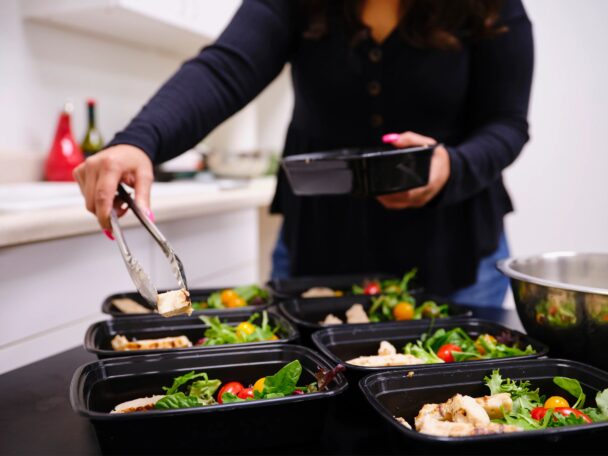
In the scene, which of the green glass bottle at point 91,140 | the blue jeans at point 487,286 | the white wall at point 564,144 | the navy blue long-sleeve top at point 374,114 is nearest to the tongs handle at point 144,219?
the navy blue long-sleeve top at point 374,114

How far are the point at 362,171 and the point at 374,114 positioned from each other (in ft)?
1.39

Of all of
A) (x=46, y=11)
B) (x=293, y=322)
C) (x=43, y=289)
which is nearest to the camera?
(x=293, y=322)

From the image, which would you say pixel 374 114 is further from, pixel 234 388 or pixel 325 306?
pixel 234 388

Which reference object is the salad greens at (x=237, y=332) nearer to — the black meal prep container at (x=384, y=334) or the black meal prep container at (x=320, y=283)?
the black meal prep container at (x=384, y=334)

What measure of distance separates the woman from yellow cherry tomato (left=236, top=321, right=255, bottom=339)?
13.7 inches

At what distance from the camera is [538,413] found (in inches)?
27.5

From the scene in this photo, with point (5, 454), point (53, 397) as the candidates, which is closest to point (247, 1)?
point (53, 397)

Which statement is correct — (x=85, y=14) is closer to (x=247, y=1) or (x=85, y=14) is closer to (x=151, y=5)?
(x=151, y=5)

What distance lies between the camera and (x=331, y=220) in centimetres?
149

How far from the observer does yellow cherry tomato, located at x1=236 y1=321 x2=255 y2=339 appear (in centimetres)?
96

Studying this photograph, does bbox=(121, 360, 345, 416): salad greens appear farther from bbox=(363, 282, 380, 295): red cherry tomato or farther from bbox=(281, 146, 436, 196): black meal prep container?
bbox=(363, 282, 380, 295): red cherry tomato

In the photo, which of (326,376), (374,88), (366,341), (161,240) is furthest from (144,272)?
(374,88)

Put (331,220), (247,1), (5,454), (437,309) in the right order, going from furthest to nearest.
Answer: (331,220) < (247,1) < (437,309) < (5,454)

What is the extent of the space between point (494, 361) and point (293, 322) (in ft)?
1.16
